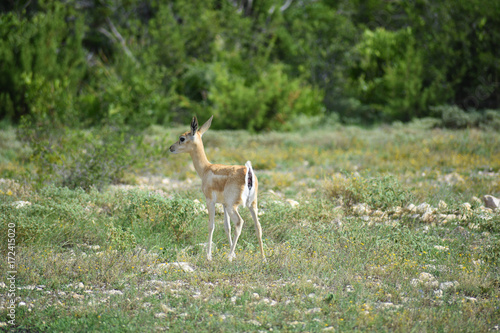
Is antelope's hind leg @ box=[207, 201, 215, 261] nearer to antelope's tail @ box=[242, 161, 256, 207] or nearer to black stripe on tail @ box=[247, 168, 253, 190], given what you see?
antelope's tail @ box=[242, 161, 256, 207]

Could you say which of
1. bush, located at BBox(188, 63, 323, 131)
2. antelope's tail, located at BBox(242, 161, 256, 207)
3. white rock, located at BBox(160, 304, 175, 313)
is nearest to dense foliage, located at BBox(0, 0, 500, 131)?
bush, located at BBox(188, 63, 323, 131)

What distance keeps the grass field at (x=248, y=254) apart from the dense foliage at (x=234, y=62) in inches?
222

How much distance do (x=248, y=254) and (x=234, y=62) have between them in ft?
50.1

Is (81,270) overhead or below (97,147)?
below

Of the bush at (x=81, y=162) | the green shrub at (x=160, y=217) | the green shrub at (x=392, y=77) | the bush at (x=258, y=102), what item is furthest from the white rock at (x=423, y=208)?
the green shrub at (x=392, y=77)

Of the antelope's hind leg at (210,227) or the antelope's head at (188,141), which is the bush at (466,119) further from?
the antelope's hind leg at (210,227)

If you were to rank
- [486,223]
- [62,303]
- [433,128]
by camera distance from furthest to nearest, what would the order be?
[433,128], [486,223], [62,303]

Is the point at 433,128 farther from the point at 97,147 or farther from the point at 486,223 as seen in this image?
the point at 97,147

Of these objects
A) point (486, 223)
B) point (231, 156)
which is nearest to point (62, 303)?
point (486, 223)

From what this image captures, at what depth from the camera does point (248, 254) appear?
18.8 ft

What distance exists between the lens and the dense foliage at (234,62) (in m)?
16.4

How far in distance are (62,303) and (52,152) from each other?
547 centimetres

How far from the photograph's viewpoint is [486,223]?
6.76m

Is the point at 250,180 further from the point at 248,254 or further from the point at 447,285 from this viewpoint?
the point at 447,285
